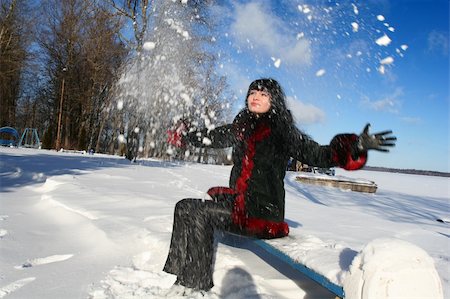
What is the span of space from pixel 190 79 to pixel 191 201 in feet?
28.5

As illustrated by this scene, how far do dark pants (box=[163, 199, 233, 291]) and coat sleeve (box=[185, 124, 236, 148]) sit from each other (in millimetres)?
644

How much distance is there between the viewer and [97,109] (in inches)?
1111

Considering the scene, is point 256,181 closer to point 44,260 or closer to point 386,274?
point 386,274

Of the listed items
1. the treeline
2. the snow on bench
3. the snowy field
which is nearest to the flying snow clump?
the treeline

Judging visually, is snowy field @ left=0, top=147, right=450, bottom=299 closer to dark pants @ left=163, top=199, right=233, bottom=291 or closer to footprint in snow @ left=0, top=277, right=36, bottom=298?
footprint in snow @ left=0, top=277, right=36, bottom=298

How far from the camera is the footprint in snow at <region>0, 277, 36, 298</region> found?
202 centimetres

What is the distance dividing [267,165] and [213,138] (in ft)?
2.12

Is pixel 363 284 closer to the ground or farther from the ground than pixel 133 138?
closer to the ground

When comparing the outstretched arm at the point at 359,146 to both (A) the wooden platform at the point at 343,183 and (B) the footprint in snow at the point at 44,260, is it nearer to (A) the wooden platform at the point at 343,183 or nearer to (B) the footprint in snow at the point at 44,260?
(B) the footprint in snow at the point at 44,260

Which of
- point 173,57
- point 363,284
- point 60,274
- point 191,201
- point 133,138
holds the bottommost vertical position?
point 60,274

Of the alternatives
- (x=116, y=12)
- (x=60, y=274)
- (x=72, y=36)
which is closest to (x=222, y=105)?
(x=60, y=274)

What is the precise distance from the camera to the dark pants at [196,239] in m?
2.26

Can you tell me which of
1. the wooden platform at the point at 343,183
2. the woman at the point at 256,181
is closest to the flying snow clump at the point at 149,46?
the wooden platform at the point at 343,183

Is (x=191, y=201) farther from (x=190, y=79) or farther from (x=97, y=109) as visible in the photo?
(x=97, y=109)
